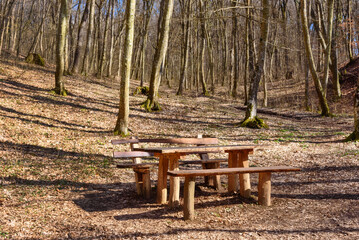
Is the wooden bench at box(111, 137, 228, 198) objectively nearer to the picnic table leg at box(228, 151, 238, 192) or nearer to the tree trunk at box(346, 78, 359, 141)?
the picnic table leg at box(228, 151, 238, 192)

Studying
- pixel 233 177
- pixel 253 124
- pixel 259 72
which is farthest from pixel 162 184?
pixel 259 72

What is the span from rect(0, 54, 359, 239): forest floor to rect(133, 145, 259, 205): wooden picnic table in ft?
0.73

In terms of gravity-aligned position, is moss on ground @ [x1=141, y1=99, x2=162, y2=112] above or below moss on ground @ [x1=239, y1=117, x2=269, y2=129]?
above

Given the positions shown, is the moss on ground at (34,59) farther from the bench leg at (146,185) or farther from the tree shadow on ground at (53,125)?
the bench leg at (146,185)

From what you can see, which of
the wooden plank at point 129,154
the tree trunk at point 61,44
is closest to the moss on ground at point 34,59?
the tree trunk at point 61,44

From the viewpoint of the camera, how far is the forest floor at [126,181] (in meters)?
4.16

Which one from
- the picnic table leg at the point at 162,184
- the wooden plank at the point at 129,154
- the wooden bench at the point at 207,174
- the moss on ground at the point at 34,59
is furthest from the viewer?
the moss on ground at the point at 34,59

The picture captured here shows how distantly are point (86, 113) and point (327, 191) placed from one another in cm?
927

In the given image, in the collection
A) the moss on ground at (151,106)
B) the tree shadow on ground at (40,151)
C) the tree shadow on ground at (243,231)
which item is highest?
the moss on ground at (151,106)

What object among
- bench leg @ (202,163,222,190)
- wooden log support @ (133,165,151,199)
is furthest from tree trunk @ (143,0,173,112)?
wooden log support @ (133,165,151,199)

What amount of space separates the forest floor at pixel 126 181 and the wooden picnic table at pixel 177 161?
22 cm

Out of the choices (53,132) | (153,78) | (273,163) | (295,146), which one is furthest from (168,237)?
(153,78)

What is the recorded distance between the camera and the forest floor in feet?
13.6

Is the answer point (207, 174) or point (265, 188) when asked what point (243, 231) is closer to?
point (207, 174)
